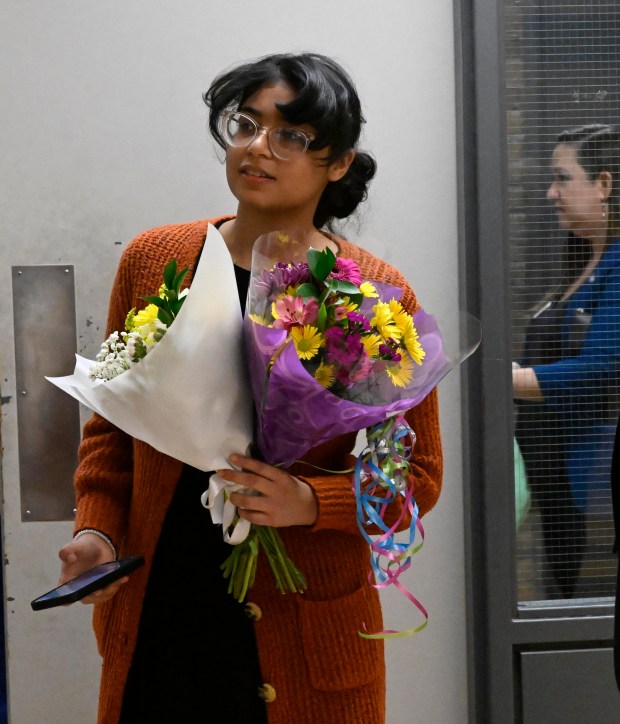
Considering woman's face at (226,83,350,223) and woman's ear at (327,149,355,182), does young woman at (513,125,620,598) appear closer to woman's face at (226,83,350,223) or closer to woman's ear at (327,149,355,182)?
woman's ear at (327,149,355,182)

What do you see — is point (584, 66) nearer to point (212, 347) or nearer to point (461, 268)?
point (461, 268)

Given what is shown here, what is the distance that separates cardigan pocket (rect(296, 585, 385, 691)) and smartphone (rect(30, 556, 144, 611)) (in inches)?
11.1

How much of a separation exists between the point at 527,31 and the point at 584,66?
17 cm

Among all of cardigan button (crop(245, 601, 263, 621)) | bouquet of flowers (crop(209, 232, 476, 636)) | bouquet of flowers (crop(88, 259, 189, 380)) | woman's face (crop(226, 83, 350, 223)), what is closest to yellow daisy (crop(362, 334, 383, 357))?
bouquet of flowers (crop(209, 232, 476, 636))

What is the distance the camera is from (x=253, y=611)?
147cm

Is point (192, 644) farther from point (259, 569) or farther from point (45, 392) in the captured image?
point (45, 392)

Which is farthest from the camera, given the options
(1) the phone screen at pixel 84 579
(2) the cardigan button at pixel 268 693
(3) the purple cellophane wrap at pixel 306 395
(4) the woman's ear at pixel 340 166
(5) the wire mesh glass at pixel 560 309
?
(5) the wire mesh glass at pixel 560 309

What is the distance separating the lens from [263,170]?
4.91 ft

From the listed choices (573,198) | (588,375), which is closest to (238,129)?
(573,198)

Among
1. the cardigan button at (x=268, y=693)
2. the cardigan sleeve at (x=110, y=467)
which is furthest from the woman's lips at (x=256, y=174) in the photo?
the cardigan button at (x=268, y=693)

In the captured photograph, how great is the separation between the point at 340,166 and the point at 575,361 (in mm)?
1086

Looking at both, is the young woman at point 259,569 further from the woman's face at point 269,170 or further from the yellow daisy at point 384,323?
the yellow daisy at point 384,323

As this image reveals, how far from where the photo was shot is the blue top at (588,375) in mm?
2434

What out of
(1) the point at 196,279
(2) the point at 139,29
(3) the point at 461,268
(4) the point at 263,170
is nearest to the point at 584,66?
(3) the point at 461,268
